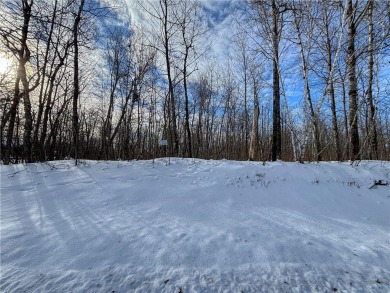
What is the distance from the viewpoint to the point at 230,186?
4.21m

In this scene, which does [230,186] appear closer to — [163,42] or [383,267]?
[383,267]

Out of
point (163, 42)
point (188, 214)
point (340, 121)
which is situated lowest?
point (188, 214)

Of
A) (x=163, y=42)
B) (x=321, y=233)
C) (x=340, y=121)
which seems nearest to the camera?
(x=321, y=233)

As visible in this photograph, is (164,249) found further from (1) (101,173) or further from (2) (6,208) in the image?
(1) (101,173)

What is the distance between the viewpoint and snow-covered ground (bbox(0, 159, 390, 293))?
1.64 metres

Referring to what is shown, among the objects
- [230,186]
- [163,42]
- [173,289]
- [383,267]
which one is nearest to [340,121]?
[163,42]

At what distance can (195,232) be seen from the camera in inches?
94.4

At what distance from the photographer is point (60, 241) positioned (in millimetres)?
2111

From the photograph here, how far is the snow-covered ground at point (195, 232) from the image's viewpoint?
1.64 meters

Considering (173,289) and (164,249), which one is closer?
(173,289)

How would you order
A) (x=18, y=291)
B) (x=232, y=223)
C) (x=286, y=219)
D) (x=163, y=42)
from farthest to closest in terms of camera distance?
(x=163, y=42)
(x=286, y=219)
(x=232, y=223)
(x=18, y=291)

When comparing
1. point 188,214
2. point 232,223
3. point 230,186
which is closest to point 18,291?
point 188,214

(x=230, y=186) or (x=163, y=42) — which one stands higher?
(x=163, y=42)

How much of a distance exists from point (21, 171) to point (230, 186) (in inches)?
201
